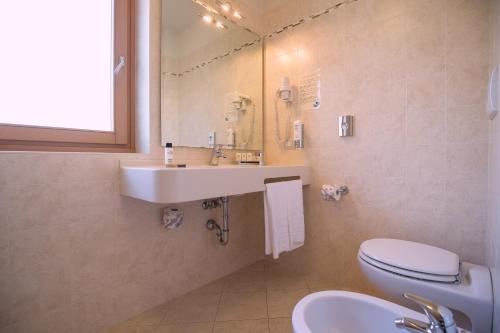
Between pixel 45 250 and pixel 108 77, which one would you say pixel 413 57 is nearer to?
pixel 108 77

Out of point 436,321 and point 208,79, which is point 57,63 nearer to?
point 208,79

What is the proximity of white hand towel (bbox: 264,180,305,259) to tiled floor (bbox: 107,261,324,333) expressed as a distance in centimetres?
33

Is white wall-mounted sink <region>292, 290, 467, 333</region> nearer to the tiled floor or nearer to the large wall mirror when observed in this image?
the tiled floor

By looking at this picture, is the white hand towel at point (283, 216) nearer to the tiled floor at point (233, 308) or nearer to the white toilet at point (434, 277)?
the tiled floor at point (233, 308)

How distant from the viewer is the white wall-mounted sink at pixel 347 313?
75 centimetres

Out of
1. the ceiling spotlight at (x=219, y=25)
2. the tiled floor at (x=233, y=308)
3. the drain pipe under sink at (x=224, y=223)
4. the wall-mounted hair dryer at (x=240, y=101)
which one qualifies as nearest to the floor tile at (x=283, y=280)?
the tiled floor at (x=233, y=308)

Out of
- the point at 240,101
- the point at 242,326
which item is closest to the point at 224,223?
the point at 242,326

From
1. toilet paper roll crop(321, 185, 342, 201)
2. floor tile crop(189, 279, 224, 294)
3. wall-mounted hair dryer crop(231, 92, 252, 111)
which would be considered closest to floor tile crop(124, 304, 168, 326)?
floor tile crop(189, 279, 224, 294)

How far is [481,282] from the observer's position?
90 cm

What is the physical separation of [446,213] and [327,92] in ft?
3.26

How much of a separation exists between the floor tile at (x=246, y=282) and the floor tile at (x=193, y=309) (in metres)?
0.14

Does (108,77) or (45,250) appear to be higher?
(108,77)

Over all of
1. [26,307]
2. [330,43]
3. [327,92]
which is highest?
[330,43]

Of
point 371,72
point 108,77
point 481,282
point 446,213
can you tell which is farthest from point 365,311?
point 108,77
